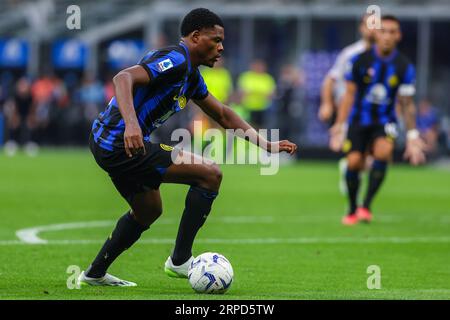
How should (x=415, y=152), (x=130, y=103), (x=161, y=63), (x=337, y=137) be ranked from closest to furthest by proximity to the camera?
(x=130, y=103) → (x=161, y=63) → (x=415, y=152) → (x=337, y=137)

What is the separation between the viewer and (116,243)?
7.99m

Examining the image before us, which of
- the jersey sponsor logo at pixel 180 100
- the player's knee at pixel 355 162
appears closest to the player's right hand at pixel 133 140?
the jersey sponsor logo at pixel 180 100

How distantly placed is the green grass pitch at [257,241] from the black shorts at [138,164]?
2.48ft

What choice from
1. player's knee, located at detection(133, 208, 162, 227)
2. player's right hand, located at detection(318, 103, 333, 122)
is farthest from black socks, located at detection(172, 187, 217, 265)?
player's right hand, located at detection(318, 103, 333, 122)

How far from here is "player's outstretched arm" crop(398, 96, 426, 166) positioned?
12.9m

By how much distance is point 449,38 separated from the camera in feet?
104

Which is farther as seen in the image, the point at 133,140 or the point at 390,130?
the point at 390,130

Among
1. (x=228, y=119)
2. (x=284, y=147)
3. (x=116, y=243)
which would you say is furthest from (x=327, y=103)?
(x=116, y=243)

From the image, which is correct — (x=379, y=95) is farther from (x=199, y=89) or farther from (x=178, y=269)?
(x=178, y=269)

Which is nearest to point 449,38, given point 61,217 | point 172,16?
point 172,16

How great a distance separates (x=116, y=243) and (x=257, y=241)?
11.4ft

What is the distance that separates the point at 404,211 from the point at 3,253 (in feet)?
23.3

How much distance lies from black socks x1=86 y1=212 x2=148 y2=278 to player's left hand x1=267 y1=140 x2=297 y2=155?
1.11 metres
